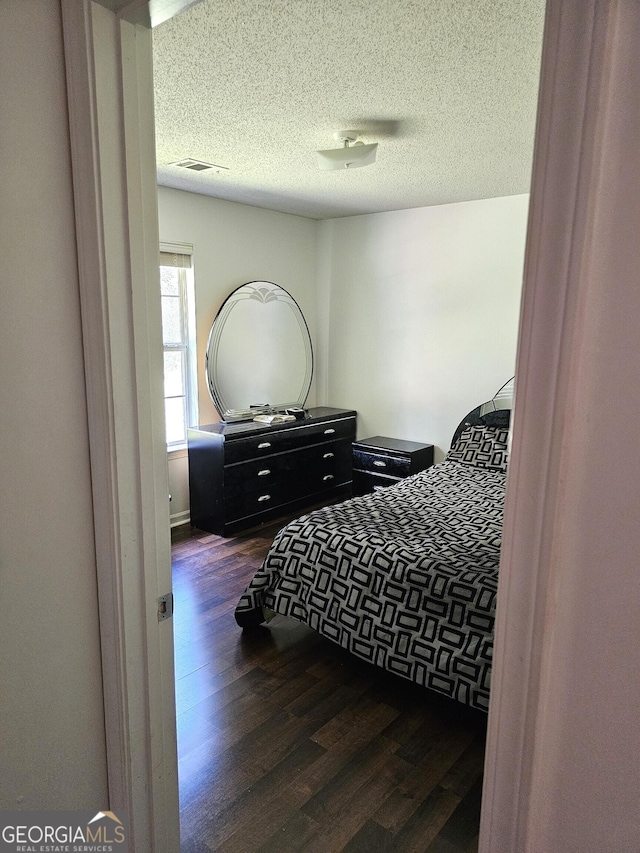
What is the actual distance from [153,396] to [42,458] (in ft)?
0.82

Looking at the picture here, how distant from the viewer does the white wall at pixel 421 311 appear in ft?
13.4

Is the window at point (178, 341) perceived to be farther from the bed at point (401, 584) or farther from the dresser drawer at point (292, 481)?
the bed at point (401, 584)

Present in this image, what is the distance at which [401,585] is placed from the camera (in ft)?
7.68

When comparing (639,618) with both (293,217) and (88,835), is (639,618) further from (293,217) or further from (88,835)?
(293,217)

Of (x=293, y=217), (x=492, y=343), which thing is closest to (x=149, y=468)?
(x=492, y=343)

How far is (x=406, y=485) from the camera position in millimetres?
3518

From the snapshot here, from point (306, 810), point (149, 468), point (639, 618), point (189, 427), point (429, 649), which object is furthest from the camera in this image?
point (189, 427)

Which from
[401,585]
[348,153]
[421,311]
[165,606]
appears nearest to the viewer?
[165,606]

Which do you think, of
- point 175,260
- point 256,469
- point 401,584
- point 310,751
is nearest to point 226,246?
point 175,260

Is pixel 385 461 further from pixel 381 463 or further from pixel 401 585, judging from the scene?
pixel 401 585

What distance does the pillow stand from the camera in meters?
3.81

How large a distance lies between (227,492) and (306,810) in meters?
2.31

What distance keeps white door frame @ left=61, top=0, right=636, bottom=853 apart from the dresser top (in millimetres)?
2605

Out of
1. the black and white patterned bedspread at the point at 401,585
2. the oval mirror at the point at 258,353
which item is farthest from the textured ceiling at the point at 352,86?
the black and white patterned bedspread at the point at 401,585
